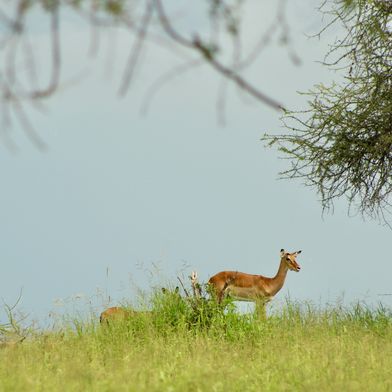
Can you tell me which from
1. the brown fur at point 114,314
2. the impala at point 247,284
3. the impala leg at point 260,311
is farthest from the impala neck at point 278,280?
the brown fur at point 114,314

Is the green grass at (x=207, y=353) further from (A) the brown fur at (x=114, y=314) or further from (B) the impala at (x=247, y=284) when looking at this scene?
(B) the impala at (x=247, y=284)

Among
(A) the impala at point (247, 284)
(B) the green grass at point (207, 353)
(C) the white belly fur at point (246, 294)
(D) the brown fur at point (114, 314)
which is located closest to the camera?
(B) the green grass at point (207, 353)

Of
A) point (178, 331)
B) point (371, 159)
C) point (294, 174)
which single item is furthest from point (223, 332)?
point (371, 159)

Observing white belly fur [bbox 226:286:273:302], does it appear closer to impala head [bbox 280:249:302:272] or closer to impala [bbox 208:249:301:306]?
impala [bbox 208:249:301:306]

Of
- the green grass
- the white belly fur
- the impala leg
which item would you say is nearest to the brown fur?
the green grass

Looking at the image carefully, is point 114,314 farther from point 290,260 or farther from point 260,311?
point 290,260

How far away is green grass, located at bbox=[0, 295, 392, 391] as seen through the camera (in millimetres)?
7410

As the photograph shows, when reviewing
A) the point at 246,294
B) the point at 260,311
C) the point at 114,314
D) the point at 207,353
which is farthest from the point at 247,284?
the point at 207,353

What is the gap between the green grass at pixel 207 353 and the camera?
24.3 ft

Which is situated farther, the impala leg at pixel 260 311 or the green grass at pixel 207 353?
the impala leg at pixel 260 311

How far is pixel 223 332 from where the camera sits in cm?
1243

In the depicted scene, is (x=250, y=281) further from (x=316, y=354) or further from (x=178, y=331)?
(x=316, y=354)

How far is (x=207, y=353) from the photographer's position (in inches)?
387

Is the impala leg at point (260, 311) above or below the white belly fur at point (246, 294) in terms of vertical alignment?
below
